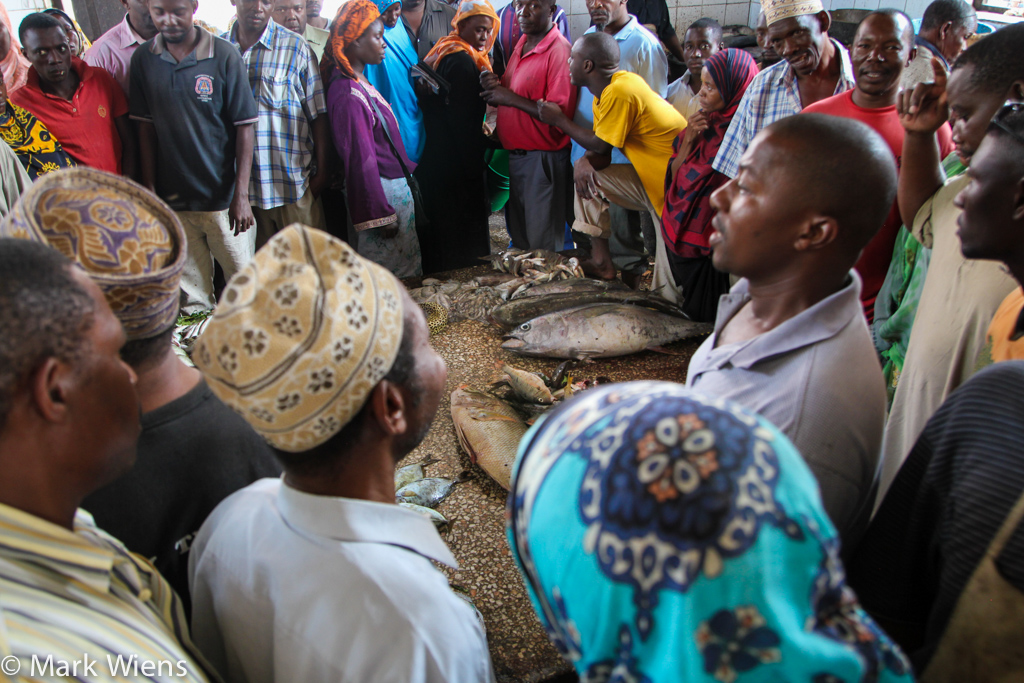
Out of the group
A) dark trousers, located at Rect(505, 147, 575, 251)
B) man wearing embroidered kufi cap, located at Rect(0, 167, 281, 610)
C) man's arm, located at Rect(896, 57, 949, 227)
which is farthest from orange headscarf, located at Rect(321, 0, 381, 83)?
man's arm, located at Rect(896, 57, 949, 227)

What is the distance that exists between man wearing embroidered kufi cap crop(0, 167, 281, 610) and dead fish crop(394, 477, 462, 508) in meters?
1.37

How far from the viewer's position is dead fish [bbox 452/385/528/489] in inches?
109

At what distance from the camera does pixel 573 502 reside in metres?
0.58

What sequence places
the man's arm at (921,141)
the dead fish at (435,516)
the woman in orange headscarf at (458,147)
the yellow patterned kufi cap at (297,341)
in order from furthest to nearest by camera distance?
1. the woman in orange headscarf at (458,147)
2. the dead fish at (435,516)
3. the man's arm at (921,141)
4. the yellow patterned kufi cap at (297,341)

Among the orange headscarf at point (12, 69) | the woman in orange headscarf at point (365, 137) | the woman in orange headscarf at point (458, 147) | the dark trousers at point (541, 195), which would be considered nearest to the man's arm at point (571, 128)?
the dark trousers at point (541, 195)

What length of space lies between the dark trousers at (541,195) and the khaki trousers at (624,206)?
0.52 metres

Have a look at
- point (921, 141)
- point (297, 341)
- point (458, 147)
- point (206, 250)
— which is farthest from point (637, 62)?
point (297, 341)

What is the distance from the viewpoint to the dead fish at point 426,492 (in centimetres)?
267

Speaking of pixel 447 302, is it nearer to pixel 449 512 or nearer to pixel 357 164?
pixel 357 164

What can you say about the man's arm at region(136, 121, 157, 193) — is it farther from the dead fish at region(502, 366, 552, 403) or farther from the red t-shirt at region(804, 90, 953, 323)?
the red t-shirt at region(804, 90, 953, 323)

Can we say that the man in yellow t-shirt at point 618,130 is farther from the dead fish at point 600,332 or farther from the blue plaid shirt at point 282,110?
the blue plaid shirt at point 282,110

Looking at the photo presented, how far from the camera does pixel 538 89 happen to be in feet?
17.4

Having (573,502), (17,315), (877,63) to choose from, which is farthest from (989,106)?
(17,315)

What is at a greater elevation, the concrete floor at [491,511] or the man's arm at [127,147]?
the man's arm at [127,147]
